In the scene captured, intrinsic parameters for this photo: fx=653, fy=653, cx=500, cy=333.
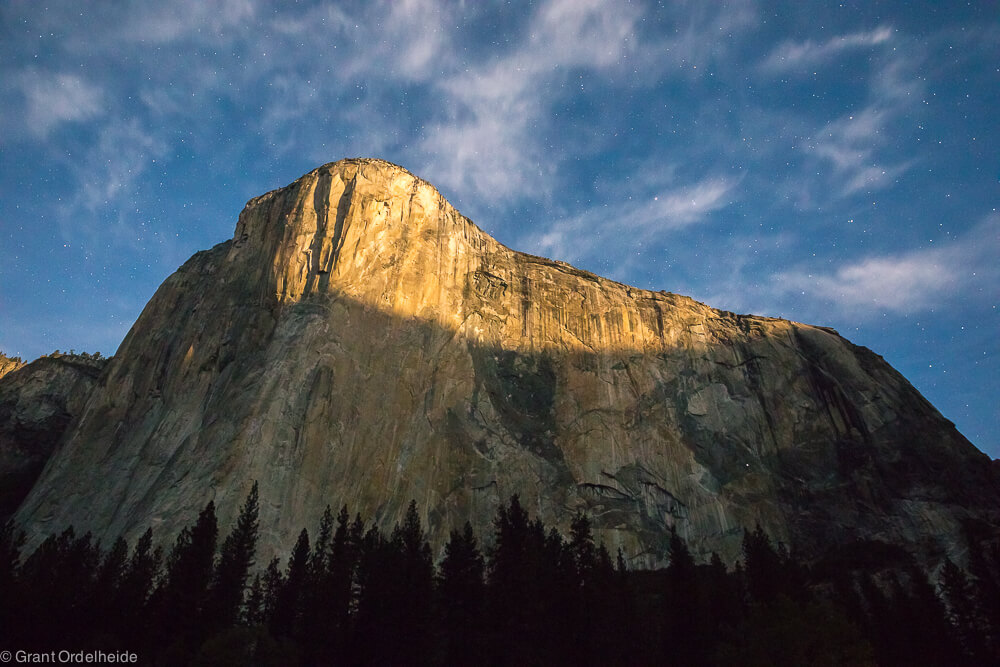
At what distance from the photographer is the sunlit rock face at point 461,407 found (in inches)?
1838

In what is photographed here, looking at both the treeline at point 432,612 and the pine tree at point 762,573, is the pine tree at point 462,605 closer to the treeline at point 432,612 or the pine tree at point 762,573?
the treeline at point 432,612

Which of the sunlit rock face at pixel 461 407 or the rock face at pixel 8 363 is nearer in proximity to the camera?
the sunlit rock face at pixel 461 407

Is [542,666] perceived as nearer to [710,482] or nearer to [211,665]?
[211,665]

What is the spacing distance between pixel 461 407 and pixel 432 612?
991 inches

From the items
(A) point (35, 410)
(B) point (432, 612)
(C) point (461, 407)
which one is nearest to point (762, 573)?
(B) point (432, 612)

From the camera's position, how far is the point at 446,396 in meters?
54.3

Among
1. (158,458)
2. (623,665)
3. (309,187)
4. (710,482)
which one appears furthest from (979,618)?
(309,187)

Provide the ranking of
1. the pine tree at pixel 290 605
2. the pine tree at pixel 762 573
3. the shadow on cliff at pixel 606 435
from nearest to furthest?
the pine tree at pixel 290 605 → the pine tree at pixel 762 573 → the shadow on cliff at pixel 606 435

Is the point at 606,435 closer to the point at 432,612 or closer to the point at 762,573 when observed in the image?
the point at 762,573

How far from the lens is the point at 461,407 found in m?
54.4

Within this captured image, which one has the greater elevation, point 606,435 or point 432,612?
point 606,435

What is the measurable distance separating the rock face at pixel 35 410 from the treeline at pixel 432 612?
95.4 feet

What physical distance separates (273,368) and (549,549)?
24572 millimetres

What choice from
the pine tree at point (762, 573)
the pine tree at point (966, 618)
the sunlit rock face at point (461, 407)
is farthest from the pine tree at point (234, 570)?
the pine tree at point (966, 618)
